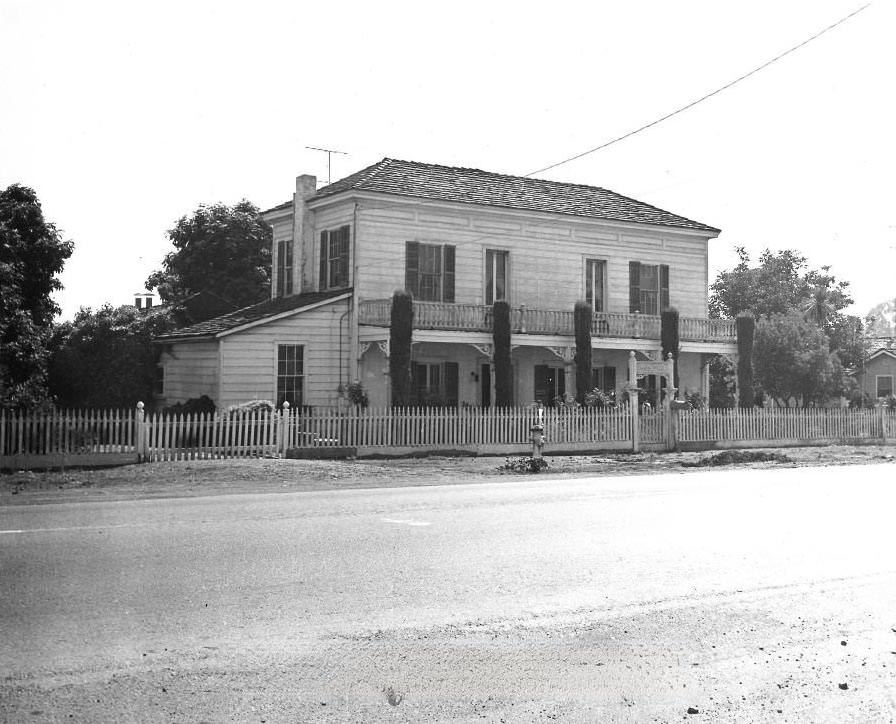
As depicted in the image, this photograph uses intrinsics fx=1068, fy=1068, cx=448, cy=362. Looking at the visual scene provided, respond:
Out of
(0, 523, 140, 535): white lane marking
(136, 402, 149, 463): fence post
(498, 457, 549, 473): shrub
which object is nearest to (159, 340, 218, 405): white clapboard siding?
(136, 402, 149, 463): fence post

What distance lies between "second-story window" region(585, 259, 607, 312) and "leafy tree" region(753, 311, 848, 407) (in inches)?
269

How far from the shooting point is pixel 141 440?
21422 mm

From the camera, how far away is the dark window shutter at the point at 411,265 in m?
31.4

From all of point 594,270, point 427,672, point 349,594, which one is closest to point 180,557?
point 349,594

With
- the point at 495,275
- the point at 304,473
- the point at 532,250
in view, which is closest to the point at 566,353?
the point at 495,275

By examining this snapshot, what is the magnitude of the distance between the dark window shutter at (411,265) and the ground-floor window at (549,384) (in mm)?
5108

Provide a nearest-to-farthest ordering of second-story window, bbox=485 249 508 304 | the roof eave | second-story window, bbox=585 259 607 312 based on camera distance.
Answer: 1. the roof eave
2. second-story window, bbox=485 249 508 304
3. second-story window, bbox=585 259 607 312

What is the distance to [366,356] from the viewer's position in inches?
1198

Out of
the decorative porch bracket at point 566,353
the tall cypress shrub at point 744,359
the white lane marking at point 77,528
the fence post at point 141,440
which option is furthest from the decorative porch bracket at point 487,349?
the white lane marking at point 77,528

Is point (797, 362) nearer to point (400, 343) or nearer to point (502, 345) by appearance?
point (502, 345)

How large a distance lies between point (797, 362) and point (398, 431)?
57.9ft

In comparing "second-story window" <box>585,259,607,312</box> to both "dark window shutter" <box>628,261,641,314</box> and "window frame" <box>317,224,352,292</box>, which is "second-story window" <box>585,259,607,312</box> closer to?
"dark window shutter" <box>628,261,641,314</box>

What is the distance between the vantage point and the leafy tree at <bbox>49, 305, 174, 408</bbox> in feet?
106

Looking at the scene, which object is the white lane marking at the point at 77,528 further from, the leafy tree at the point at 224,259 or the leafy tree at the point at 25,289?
the leafy tree at the point at 224,259
